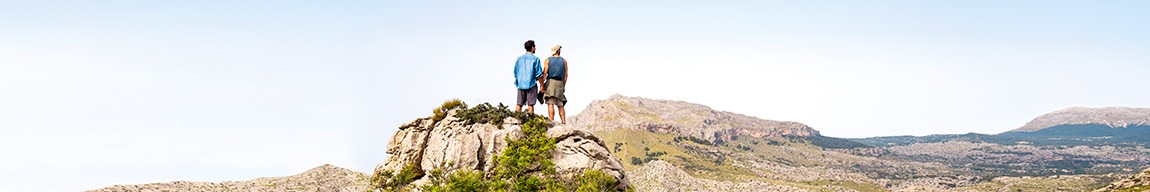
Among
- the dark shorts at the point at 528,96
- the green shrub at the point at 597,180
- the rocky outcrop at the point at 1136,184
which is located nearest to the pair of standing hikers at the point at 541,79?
the dark shorts at the point at 528,96

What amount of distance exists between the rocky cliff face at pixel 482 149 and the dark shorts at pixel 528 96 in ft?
3.03

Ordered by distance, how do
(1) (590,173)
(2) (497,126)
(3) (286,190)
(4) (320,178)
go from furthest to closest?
(4) (320,178) → (3) (286,190) → (2) (497,126) → (1) (590,173)

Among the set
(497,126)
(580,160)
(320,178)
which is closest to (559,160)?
(580,160)

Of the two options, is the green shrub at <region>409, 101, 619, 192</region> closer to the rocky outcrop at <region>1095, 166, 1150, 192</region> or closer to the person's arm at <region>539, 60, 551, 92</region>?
the person's arm at <region>539, 60, 551, 92</region>

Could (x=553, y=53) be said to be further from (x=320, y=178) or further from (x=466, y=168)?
(x=320, y=178)

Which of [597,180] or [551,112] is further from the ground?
[551,112]

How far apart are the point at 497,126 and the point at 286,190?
72064 mm

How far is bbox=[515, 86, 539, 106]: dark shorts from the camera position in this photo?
84.2 ft

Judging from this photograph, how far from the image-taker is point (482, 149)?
966 inches

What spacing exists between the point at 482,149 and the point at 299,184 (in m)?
75.2

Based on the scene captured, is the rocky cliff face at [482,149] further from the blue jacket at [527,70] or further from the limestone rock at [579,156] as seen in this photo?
the blue jacket at [527,70]

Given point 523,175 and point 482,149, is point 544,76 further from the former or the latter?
point 523,175

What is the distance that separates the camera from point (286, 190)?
287 feet

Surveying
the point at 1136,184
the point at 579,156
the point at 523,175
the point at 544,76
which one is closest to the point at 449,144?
the point at 523,175
